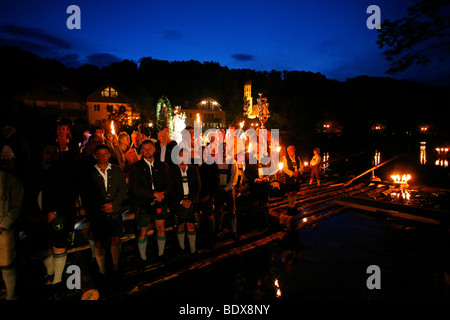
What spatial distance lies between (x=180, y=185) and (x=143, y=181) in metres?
0.73

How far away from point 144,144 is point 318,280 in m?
4.08

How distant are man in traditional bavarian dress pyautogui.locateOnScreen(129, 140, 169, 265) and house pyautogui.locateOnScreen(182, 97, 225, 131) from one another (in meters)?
45.0

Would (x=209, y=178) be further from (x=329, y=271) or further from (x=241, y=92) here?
(x=241, y=92)

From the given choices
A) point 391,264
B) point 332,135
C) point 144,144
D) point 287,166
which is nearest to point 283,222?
point 287,166

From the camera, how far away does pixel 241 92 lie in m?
62.8

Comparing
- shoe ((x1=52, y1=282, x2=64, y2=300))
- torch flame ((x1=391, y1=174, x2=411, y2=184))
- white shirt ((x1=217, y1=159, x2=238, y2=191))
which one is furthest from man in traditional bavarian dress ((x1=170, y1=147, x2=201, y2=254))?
torch flame ((x1=391, y1=174, x2=411, y2=184))

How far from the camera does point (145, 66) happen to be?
7775cm

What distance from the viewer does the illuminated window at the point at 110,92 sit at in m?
41.5

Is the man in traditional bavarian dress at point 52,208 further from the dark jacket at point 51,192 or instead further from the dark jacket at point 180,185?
the dark jacket at point 180,185

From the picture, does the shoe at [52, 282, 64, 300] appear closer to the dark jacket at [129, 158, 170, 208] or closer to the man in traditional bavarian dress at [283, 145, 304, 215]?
the dark jacket at [129, 158, 170, 208]

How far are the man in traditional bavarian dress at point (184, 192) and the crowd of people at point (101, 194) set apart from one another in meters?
0.02

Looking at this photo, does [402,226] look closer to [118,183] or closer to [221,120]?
[118,183]

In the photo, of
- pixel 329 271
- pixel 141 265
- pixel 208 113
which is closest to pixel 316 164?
pixel 329 271
